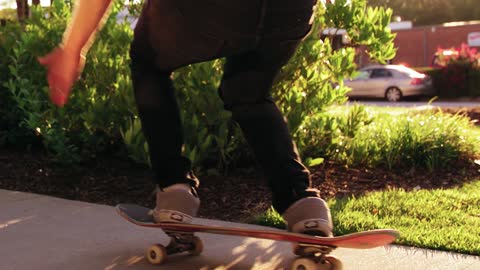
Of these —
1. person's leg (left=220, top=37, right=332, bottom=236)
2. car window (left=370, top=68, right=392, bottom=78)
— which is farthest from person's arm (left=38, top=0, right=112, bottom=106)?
car window (left=370, top=68, right=392, bottom=78)

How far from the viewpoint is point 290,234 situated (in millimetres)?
2502

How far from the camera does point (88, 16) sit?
2.56 metres

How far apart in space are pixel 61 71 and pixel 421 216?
7.88 ft

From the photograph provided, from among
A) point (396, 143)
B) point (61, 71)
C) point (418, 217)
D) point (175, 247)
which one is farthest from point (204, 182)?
point (61, 71)

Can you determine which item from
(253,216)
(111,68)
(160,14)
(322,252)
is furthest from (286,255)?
(111,68)

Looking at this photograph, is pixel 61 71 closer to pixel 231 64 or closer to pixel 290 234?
pixel 231 64

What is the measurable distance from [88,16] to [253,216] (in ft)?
6.22

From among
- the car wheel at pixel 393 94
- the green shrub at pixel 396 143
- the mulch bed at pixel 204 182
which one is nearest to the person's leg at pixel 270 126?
the mulch bed at pixel 204 182

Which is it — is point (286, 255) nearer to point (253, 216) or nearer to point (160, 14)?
point (253, 216)

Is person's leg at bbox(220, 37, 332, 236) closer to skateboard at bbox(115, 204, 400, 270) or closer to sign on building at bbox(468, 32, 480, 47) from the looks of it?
skateboard at bbox(115, 204, 400, 270)

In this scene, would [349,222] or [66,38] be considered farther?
[349,222]

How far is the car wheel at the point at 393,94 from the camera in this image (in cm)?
2738

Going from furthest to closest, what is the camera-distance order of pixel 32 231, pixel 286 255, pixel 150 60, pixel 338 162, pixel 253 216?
pixel 338 162
pixel 253 216
pixel 32 231
pixel 286 255
pixel 150 60

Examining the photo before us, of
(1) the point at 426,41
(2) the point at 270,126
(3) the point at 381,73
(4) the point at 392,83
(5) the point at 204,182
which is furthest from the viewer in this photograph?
(1) the point at 426,41
